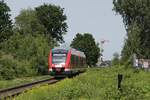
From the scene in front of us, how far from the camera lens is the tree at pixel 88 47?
15475 centimetres

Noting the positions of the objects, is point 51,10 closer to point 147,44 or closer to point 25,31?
point 25,31

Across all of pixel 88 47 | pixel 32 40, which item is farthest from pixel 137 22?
pixel 88 47

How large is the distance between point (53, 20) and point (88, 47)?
109ft

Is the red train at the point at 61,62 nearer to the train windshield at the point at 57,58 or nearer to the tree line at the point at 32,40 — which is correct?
the train windshield at the point at 57,58

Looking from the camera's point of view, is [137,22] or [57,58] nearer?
[57,58]

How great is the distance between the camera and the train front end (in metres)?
53.0

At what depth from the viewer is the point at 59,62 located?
5359 centimetres

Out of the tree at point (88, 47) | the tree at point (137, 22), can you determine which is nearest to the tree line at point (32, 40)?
the tree at point (88, 47)

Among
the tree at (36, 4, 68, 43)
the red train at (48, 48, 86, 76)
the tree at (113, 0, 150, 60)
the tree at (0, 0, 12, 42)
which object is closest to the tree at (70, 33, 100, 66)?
the tree at (36, 4, 68, 43)

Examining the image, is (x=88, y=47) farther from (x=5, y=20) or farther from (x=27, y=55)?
(x=27, y=55)

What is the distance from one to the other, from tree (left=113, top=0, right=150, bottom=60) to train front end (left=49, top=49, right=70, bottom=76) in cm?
2563

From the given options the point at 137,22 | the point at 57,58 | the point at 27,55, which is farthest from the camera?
the point at 137,22

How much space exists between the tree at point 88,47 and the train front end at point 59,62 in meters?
98.9

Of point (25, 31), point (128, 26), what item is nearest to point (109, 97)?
point (128, 26)
